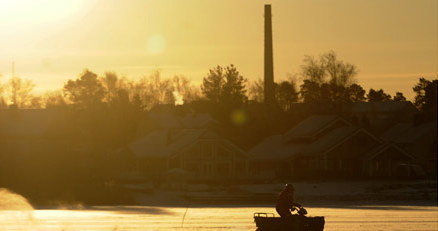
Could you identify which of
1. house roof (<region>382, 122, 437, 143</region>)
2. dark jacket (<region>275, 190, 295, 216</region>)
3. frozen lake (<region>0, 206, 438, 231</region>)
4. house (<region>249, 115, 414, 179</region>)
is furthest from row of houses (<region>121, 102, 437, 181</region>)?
dark jacket (<region>275, 190, 295, 216</region>)

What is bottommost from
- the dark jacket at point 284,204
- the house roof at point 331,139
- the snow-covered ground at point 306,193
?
the snow-covered ground at point 306,193

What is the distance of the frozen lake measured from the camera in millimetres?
34719

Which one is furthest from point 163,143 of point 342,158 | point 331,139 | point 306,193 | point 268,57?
point 306,193

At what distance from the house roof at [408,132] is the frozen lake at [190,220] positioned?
6699cm

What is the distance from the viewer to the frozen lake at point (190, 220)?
114 feet

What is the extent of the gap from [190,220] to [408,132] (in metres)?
80.3

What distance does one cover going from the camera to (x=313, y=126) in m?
111

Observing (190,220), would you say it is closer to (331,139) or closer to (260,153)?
(331,139)

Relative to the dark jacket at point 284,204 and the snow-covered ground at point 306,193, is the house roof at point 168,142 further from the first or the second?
the dark jacket at point 284,204

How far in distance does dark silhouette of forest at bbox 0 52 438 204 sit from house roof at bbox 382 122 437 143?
2.10 meters

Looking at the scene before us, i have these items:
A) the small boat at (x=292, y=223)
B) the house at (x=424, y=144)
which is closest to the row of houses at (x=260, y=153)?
the house at (x=424, y=144)

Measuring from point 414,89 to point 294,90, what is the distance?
26.3 meters

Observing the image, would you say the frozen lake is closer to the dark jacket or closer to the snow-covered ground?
the dark jacket

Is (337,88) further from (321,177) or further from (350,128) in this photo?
(321,177)
